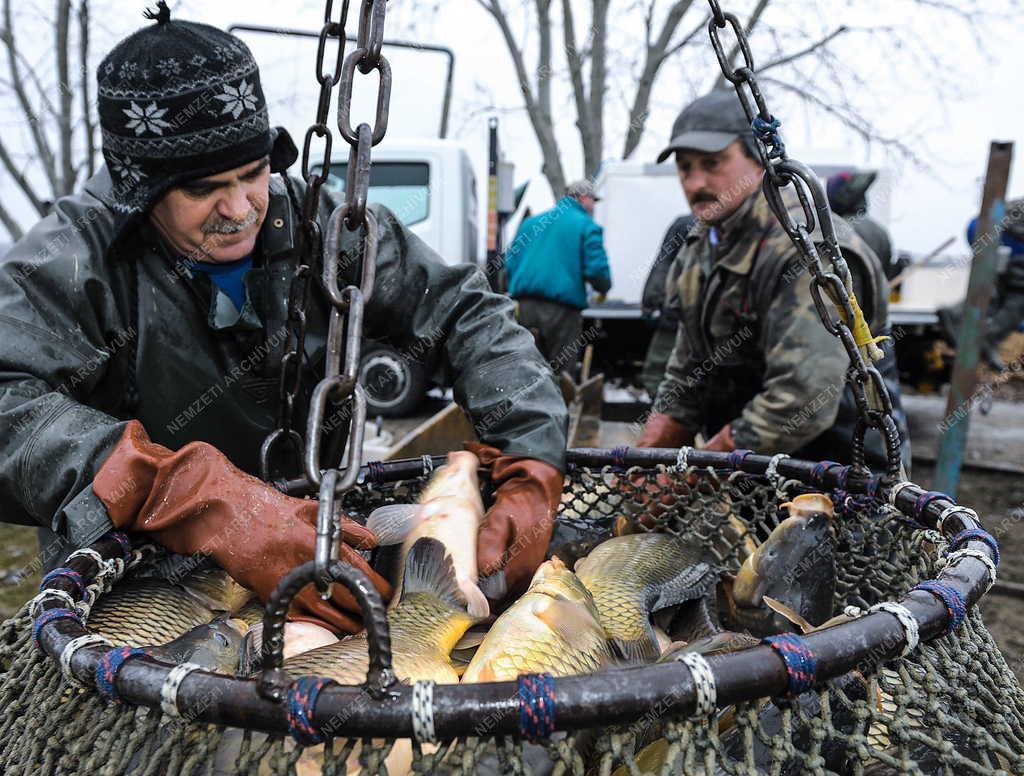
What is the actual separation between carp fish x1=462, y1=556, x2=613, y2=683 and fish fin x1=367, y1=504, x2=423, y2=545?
373 millimetres

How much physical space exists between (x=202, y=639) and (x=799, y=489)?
1.34 metres

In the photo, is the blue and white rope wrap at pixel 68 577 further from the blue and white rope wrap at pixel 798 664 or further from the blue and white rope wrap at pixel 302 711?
the blue and white rope wrap at pixel 798 664

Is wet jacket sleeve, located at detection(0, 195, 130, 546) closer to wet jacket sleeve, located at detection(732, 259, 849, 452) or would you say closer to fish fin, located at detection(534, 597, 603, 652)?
fish fin, located at detection(534, 597, 603, 652)

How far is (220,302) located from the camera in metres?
1.93

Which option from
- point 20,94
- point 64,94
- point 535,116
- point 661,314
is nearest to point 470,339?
point 661,314

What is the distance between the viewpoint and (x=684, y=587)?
1658mm

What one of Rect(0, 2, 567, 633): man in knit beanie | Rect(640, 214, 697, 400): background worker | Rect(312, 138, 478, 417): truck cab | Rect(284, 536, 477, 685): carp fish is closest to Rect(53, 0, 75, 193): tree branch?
Rect(312, 138, 478, 417): truck cab

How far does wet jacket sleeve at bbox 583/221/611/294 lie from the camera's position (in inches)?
264

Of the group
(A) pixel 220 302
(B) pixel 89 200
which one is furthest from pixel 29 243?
(A) pixel 220 302

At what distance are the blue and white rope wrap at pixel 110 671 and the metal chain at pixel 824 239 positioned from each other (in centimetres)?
123

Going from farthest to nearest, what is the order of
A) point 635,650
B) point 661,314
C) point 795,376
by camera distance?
1. point 661,314
2. point 795,376
3. point 635,650

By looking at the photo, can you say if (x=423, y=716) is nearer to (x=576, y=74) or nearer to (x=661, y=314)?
(x=661, y=314)

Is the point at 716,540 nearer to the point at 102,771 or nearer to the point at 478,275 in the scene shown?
the point at 478,275

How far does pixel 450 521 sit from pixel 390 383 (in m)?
5.15
